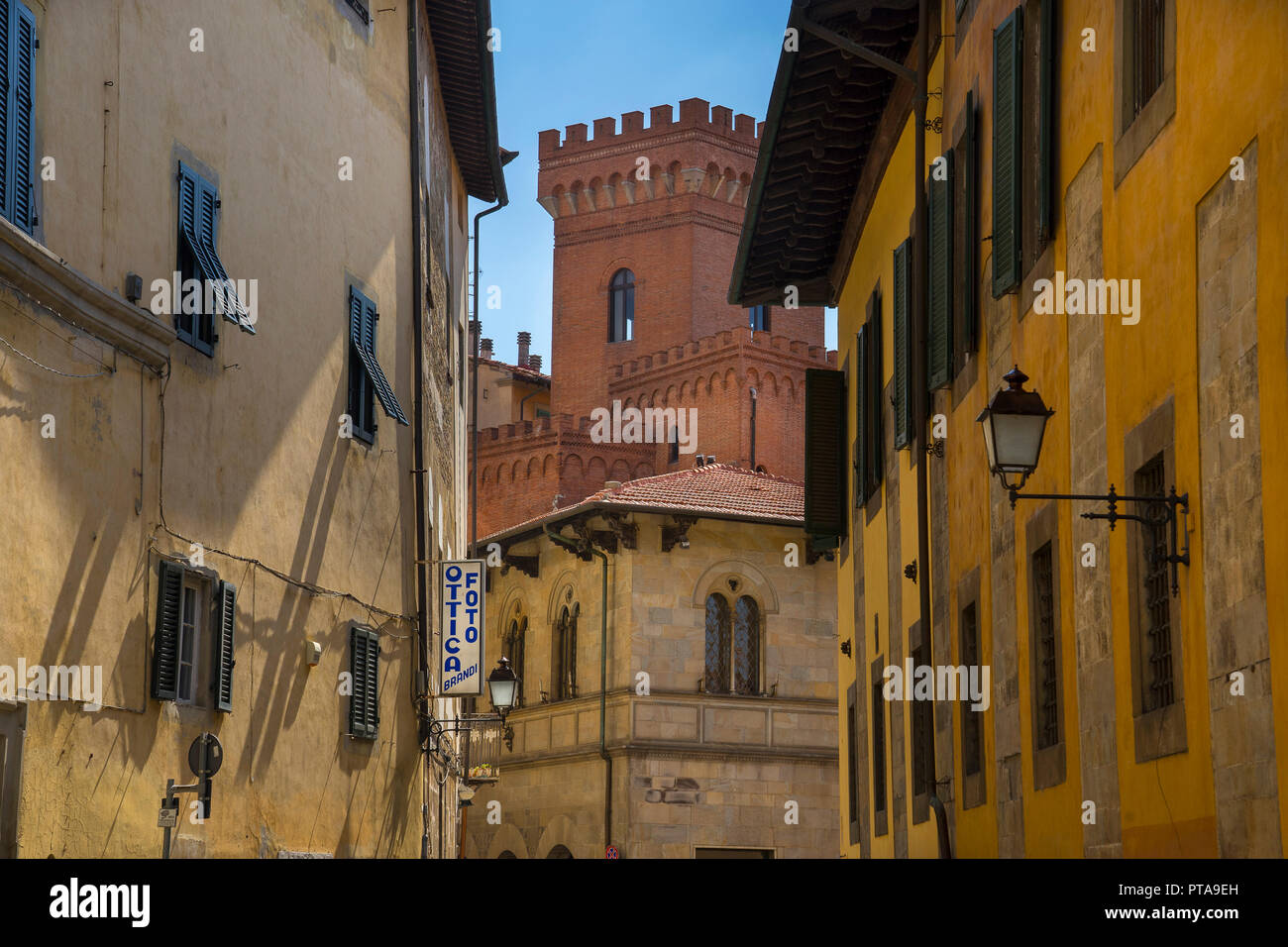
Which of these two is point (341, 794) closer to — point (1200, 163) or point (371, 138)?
point (371, 138)

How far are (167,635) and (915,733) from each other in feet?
21.4

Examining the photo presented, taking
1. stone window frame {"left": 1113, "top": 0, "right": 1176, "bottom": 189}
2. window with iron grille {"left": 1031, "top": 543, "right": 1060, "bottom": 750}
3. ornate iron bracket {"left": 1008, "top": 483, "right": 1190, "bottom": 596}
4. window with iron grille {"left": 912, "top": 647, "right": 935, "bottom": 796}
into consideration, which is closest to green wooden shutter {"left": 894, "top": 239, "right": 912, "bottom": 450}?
window with iron grille {"left": 912, "top": 647, "right": 935, "bottom": 796}

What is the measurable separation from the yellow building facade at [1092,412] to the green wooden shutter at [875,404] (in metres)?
0.45

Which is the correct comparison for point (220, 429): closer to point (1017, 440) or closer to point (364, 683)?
point (364, 683)

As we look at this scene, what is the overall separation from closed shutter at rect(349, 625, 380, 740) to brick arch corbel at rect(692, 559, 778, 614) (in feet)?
49.8

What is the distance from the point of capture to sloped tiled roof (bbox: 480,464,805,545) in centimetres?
3347

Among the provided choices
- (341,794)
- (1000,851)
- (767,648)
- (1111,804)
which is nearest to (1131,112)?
(1111,804)

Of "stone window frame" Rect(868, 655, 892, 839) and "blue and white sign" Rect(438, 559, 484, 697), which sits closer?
"stone window frame" Rect(868, 655, 892, 839)

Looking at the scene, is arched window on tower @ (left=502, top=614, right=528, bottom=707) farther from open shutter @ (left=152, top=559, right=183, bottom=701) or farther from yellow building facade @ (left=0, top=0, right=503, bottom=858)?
open shutter @ (left=152, top=559, right=183, bottom=701)

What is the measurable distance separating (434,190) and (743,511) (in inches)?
473

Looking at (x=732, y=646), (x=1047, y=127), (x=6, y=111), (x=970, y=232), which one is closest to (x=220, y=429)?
(x=6, y=111)

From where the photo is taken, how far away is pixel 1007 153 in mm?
12078

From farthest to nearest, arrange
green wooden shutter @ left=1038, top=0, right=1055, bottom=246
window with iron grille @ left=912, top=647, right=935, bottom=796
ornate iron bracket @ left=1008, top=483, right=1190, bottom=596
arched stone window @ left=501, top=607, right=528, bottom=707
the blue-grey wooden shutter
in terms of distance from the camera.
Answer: arched stone window @ left=501, top=607, right=528, bottom=707 → the blue-grey wooden shutter → window with iron grille @ left=912, top=647, right=935, bottom=796 → green wooden shutter @ left=1038, top=0, right=1055, bottom=246 → ornate iron bracket @ left=1008, top=483, right=1190, bottom=596

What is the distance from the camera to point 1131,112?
9.51m
